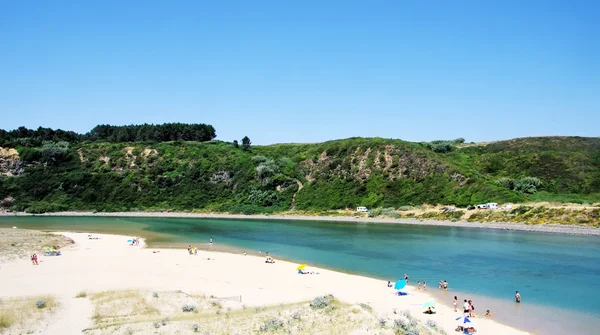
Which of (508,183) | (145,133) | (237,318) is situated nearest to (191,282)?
(237,318)

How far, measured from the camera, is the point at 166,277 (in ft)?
122

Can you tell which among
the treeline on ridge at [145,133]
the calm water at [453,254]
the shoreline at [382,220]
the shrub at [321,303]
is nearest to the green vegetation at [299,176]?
the shoreline at [382,220]

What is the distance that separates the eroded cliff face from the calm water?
1715 inches

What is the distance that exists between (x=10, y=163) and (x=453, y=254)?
398 ft

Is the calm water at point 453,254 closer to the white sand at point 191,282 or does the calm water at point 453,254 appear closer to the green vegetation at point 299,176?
the white sand at point 191,282

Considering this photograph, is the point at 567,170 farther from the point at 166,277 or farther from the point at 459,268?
the point at 166,277

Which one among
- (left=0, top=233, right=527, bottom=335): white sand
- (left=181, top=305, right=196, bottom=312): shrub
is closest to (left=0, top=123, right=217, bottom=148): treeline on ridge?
(left=0, top=233, right=527, bottom=335): white sand

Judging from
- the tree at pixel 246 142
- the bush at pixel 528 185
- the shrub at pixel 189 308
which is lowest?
the shrub at pixel 189 308

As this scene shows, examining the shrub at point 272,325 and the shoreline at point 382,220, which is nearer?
the shrub at point 272,325

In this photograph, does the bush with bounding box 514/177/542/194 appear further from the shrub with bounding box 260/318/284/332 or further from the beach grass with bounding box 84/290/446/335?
the shrub with bounding box 260/318/284/332

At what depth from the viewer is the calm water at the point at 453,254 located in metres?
31.8

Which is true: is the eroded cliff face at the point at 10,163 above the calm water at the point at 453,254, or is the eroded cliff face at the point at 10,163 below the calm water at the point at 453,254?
above

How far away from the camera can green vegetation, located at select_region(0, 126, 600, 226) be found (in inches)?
3912

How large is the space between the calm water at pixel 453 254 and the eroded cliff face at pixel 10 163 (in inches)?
1715
